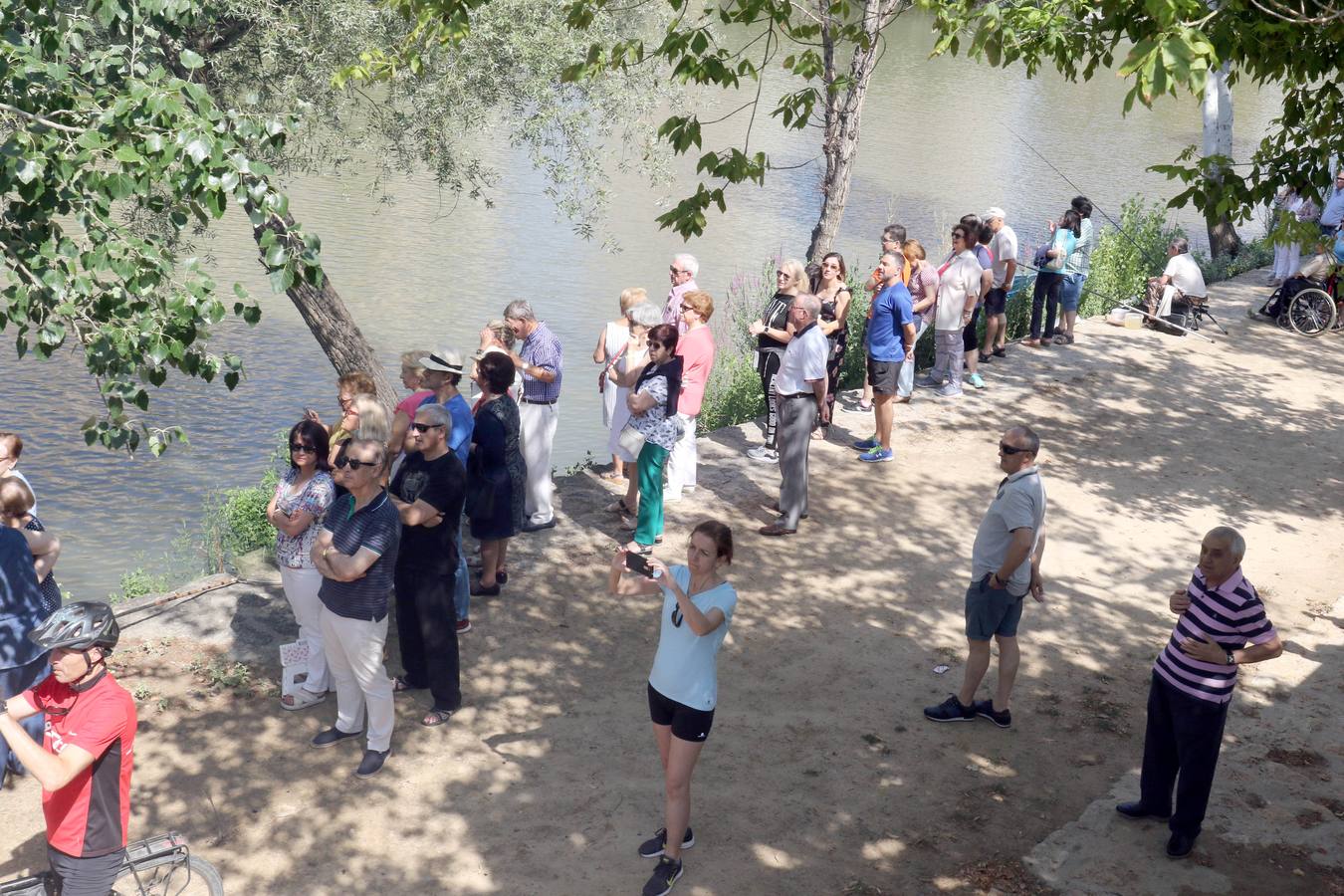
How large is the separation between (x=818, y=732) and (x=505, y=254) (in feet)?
46.3

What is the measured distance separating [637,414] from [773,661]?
1729 mm

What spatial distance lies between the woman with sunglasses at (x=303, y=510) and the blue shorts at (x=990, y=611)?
3.19 m

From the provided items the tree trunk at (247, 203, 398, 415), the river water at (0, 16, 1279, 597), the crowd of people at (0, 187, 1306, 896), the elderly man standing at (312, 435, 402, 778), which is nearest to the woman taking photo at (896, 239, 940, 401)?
the crowd of people at (0, 187, 1306, 896)

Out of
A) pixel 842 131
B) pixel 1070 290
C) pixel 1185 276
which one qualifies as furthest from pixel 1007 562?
pixel 1185 276

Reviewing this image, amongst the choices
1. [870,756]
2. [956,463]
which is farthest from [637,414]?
[956,463]

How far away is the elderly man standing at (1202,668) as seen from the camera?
207 inches

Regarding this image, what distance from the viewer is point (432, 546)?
629cm

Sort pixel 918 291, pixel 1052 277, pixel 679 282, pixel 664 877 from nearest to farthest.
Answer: pixel 664 877, pixel 679 282, pixel 918 291, pixel 1052 277

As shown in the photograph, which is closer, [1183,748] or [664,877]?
[664,877]

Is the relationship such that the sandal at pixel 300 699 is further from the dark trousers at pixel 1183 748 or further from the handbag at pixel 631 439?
the dark trousers at pixel 1183 748

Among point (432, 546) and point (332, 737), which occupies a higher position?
point (432, 546)

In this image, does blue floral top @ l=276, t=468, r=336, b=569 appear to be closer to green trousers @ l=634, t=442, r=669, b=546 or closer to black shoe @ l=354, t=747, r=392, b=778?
black shoe @ l=354, t=747, r=392, b=778

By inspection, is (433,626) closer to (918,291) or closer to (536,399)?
(536,399)

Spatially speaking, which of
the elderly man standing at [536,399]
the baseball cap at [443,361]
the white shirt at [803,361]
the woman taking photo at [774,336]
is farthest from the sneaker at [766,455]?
the baseball cap at [443,361]
